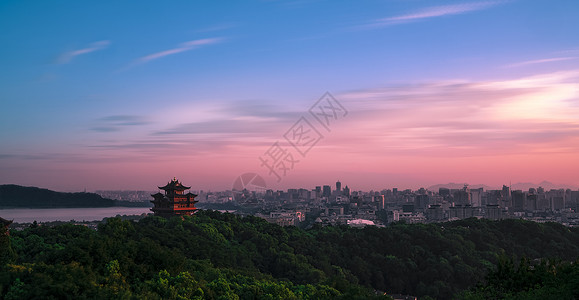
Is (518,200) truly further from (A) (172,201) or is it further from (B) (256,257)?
(B) (256,257)

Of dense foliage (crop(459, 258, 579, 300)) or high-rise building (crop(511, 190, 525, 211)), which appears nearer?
dense foliage (crop(459, 258, 579, 300))

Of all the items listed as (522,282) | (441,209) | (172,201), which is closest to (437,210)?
(441,209)

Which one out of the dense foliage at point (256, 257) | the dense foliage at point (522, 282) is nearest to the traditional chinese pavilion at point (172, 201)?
the dense foliage at point (256, 257)

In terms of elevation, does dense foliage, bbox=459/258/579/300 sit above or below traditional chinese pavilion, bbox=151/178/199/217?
below

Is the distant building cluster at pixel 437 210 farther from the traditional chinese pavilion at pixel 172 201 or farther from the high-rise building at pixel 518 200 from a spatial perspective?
the traditional chinese pavilion at pixel 172 201

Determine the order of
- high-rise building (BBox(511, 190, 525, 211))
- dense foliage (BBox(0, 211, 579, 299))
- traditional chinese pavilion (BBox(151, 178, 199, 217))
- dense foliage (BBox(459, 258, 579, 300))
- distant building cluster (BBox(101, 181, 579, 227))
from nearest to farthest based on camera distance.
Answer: dense foliage (BBox(459, 258, 579, 300)) < dense foliage (BBox(0, 211, 579, 299)) < traditional chinese pavilion (BBox(151, 178, 199, 217)) < distant building cluster (BBox(101, 181, 579, 227)) < high-rise building (BBox(511, 190, 525, 211))

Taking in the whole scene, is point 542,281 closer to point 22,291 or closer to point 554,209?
point 22,291

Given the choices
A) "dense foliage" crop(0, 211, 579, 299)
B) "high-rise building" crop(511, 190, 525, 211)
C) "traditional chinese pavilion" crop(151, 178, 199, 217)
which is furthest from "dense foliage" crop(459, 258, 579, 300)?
"high-rise building" crop(511, 190, 525, 211)

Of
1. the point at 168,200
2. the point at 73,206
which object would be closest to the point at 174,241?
the point at 168,200

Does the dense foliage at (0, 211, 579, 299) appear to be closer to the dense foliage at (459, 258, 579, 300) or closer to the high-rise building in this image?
the dense foliage at (459, 258, 579, 300)
